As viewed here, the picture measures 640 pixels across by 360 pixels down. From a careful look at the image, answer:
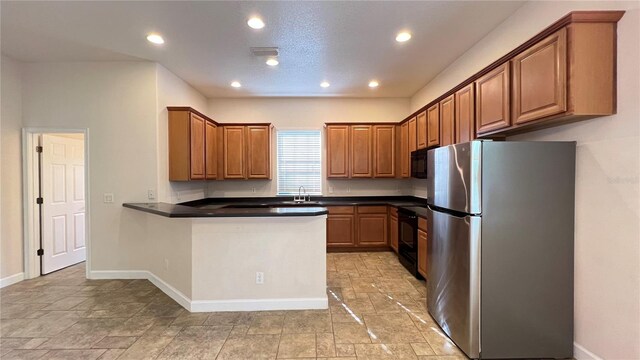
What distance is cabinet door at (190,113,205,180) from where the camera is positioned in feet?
13.1

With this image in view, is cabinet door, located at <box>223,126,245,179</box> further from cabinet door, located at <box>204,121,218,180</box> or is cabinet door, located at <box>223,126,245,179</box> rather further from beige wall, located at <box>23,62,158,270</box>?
beige wall, located at <box>23,62,158,270</box>

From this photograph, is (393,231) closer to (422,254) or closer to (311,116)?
(422,254)

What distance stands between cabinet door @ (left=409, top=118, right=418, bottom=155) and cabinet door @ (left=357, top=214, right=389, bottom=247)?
4.42 ft

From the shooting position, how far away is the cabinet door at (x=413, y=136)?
4320mm

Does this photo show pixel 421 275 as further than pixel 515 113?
Yes

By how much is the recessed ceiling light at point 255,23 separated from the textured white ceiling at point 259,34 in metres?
0.06

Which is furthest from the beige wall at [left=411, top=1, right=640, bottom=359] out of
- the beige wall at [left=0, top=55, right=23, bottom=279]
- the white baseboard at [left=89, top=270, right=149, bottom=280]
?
the beige wall at [left=0, top=55, right=23, bottom=279]

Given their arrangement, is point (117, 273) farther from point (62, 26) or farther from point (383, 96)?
point (383, 96)

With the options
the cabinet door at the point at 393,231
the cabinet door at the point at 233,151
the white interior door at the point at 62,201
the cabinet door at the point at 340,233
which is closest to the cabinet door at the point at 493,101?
the cabinet door at the point at 393,231

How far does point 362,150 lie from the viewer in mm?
5109

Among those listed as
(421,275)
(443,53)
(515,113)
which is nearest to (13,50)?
(443,53)

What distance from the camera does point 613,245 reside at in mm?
1752

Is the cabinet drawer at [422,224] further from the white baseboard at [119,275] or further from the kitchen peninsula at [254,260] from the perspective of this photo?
the white baseboard at [119,275]

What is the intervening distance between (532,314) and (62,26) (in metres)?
5.15
